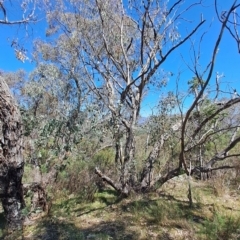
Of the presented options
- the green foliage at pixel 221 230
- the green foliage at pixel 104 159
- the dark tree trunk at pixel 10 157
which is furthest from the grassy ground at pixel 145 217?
the green foliage at pixel 104 159

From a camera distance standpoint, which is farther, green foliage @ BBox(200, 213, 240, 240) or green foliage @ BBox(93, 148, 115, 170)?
green foliage @ BBox(93, 148, 115, 170)

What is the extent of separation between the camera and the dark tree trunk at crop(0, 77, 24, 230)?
364cm

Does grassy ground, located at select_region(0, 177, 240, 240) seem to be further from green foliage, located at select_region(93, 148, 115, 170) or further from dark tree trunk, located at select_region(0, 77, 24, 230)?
green foliage, located at select_region(93, 148, 115, 170)

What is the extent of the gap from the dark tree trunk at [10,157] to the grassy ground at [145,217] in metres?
0.35

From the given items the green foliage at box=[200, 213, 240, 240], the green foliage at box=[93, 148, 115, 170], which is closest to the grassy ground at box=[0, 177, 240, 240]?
the green foliage at box=[200, 213, 240, 240]

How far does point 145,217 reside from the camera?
13.5 ft

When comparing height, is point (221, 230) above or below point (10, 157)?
below

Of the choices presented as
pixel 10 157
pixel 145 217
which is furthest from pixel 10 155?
pixel 145 217

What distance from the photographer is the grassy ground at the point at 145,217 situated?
11.5ft

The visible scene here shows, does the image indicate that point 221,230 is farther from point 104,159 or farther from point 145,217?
point 104,159

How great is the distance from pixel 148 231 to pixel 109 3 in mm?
5553

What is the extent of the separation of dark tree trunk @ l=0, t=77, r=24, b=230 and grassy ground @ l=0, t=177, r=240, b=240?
35 cm

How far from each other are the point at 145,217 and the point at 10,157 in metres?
2.28

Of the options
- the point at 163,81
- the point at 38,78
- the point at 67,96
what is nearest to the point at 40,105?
the point at 38,78
